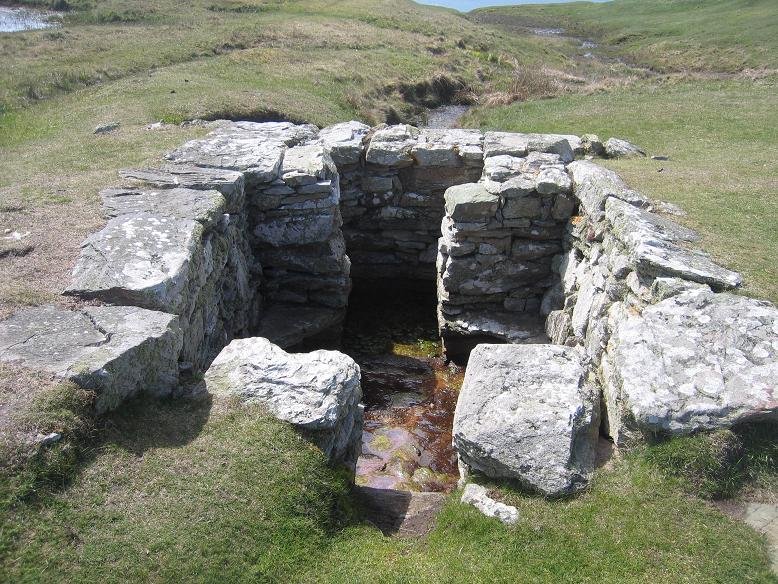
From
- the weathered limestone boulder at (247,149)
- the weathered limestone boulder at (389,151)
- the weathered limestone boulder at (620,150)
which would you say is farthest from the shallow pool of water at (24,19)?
the weathered limestone boulder at (620,150)

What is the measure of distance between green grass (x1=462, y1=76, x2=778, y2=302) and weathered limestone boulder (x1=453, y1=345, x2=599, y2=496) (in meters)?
3.36

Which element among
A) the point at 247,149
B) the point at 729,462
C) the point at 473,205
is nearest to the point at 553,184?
the point at 473,205

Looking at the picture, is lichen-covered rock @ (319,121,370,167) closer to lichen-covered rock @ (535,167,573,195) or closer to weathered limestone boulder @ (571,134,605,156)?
lichen-covered rock @ (535,167,573,195)

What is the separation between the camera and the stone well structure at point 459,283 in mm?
7801

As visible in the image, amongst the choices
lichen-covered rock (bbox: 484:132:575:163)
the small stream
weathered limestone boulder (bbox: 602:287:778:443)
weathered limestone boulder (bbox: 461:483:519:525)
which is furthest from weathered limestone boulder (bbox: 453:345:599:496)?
the small stream

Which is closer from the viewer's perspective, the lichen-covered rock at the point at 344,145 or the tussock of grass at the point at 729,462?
the tussock of grass at the point at 729,462

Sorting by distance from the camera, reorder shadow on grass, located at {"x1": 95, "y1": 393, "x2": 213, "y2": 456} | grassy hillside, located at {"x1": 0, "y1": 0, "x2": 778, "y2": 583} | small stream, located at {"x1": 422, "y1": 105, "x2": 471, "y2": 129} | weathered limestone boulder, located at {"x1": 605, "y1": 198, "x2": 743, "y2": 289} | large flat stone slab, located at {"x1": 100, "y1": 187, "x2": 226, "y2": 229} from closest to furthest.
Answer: grassy hillside, located at {"x1": 0, "y1": 0, "x2": 778, "y2": 583} < shadow on grass, located at {"x1": 95, "y1": 393, "x2": 213, "y2": 456} < weathered limestone boulder, located at {"x1": 605, "y1": 198, "x2": 743, "y2": 289} < large flat stone slab, located at {"x1": 100, "y1": 187, "x2": 226, "y2": 229} < small stream, located at {"x1": 422, "y1": 105, "x2": 471, "y2": 129}

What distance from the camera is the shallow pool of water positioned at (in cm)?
4717

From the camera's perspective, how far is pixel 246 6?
195 feet

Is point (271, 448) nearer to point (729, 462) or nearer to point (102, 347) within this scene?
point (102, 347)

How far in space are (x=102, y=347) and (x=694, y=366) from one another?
7.89m

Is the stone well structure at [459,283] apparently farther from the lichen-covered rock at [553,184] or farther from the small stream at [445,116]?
the small stream at [445,116]

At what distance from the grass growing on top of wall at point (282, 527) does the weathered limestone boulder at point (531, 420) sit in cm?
32

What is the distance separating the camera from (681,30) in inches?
2776
